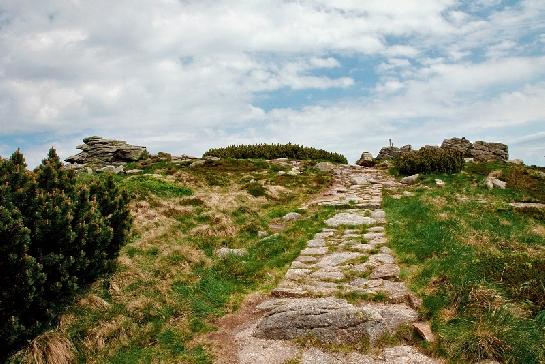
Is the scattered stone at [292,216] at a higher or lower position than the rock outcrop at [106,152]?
lower

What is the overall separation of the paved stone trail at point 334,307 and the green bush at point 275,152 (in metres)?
27.6

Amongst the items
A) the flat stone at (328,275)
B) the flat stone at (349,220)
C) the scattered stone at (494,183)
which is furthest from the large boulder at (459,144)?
the flat stone at (328,275)

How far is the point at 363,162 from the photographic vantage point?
4209 centimetres

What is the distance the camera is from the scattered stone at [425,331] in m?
7.47

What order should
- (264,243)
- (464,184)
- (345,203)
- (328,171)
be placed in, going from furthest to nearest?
(328,171)
(464,184)
(345,203)
(264,243)

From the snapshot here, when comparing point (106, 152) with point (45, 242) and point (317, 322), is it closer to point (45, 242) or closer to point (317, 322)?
point (45, 242)

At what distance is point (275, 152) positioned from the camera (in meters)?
42.3

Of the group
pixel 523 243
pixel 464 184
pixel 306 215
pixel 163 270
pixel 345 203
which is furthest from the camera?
pixel 464 184

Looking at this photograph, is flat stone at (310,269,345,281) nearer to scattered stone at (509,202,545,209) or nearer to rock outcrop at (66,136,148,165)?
scattered stone at (509,202,545,209)

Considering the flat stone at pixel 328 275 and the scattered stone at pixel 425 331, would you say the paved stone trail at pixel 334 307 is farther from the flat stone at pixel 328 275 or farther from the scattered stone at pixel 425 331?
the scattered stone at pixel 425 331

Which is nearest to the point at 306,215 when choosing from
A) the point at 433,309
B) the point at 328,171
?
the point at 433,309

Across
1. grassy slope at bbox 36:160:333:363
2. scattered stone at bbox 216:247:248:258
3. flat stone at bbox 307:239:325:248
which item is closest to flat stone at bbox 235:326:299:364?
grassy slope at bbox 36:160:333:363

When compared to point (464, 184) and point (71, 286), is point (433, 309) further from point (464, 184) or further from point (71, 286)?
point (464, 184)

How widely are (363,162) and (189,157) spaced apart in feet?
55.1
